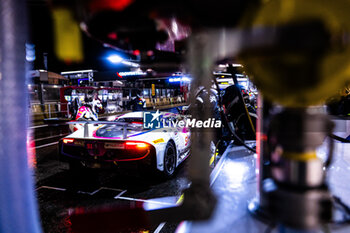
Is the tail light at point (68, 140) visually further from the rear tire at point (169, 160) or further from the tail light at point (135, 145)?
the rear tire at point (169, 160)

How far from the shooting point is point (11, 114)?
77 cm

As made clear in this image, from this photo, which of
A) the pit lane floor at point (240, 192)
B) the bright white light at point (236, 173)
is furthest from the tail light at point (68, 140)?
the bright white light at point (236, 173)

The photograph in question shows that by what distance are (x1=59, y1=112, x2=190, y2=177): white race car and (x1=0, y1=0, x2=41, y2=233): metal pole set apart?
8.76 feet

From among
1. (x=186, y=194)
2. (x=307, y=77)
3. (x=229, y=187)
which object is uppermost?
(x=307, y=77)

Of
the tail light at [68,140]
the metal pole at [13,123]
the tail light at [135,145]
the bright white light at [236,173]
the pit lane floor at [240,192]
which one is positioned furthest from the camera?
the tail light at [68,140]

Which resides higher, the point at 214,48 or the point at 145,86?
the point at 145,86

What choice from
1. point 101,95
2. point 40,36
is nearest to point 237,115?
point 40,36

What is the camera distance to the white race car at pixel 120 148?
3.66 metres

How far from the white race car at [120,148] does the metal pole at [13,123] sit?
2.67m

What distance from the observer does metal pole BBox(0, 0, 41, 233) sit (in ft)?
2.51

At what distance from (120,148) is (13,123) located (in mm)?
2948

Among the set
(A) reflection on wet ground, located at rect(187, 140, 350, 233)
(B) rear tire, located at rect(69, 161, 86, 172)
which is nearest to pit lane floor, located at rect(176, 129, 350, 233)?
(A) reflection on wet ground, located at rect(187, 140, 350, 233)

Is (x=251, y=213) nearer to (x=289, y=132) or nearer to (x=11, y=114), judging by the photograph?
(x=289, y=132)

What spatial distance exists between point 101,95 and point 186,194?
19.2 m
